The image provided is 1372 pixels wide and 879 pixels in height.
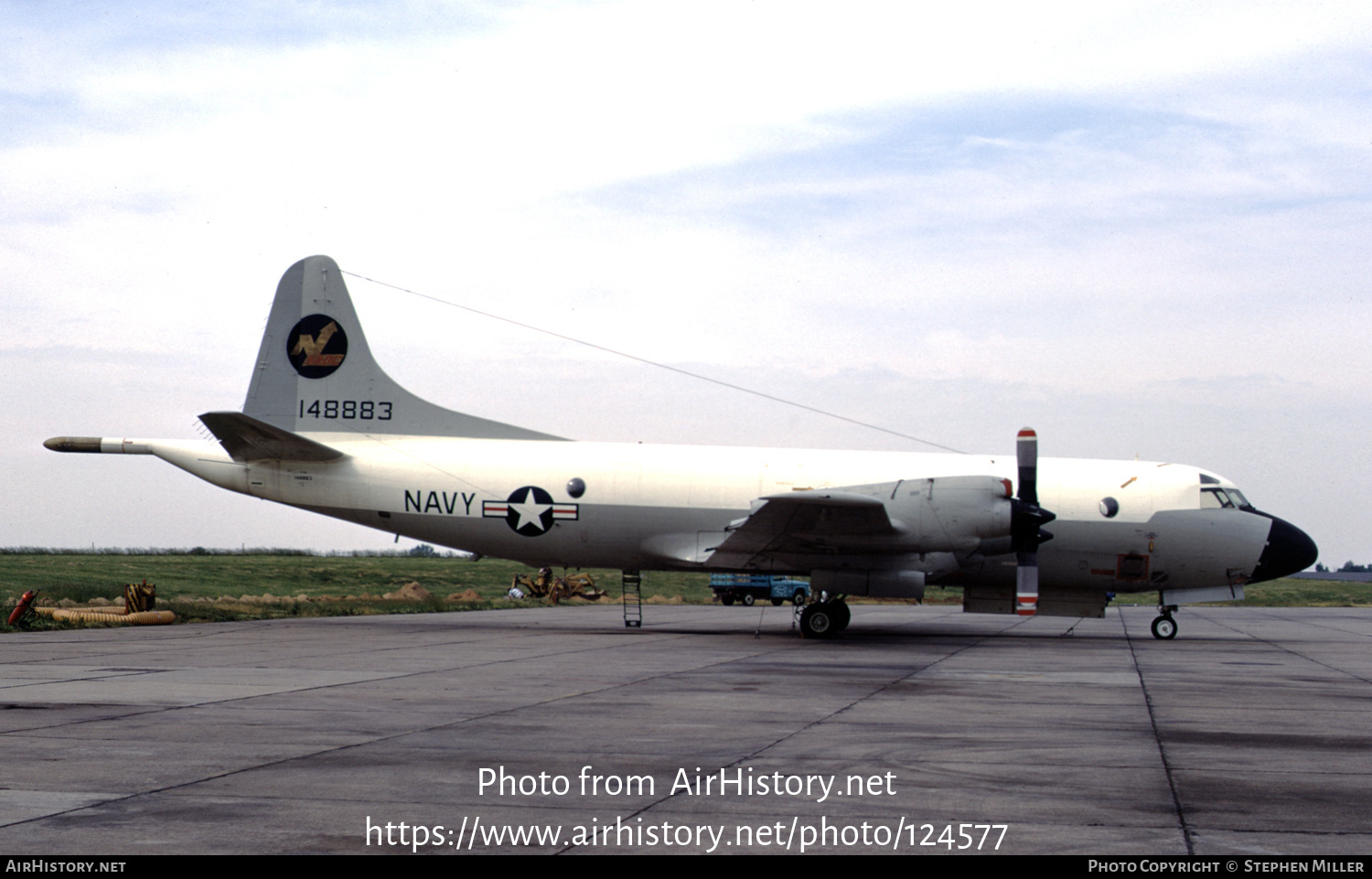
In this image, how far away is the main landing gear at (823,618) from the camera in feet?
74.7

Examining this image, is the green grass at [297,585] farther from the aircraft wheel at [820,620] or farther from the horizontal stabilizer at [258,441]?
the horizontal stabilizer at [258,441]

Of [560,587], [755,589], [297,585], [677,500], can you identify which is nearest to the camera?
[677,500]

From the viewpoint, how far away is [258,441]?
938 inches

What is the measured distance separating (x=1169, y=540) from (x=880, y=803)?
60.0 ft

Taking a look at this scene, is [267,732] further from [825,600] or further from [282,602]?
[282,602]

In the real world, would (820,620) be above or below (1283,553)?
below

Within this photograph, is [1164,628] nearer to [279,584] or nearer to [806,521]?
[806,521]

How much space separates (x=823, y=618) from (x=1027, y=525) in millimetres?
4429

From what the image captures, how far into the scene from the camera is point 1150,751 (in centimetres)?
968

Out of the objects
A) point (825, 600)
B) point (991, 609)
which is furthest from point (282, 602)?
point (991, 609)

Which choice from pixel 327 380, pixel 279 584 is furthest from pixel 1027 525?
pixel 279 584

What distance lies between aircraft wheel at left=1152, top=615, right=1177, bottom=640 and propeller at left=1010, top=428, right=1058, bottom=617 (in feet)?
14.2

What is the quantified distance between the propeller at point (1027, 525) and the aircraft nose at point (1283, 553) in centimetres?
509

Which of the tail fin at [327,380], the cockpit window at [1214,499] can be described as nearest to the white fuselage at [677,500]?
the cockpit window at [1214,499]
